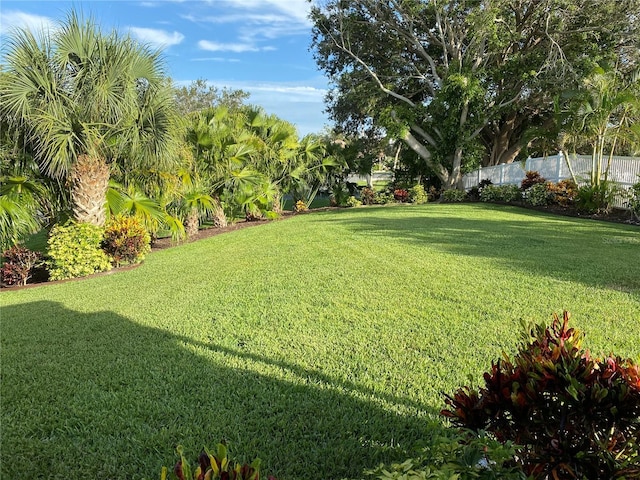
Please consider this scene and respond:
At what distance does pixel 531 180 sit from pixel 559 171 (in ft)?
3.28

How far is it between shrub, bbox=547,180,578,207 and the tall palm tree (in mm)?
12325

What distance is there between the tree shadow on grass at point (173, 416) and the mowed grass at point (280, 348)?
1 cm

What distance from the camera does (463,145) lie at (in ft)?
65.6

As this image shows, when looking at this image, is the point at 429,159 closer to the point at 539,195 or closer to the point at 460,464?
the point at 539,195

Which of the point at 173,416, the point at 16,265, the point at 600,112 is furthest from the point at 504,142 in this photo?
the point at 173,416

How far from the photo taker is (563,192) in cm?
1423

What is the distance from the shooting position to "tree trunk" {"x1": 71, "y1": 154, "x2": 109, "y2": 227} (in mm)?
8305

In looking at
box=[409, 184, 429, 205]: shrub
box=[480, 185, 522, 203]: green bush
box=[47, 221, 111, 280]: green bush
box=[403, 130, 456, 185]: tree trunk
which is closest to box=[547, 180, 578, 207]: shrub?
box=[480, 185, 522, 203]: green bush

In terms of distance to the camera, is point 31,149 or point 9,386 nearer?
point 9,386

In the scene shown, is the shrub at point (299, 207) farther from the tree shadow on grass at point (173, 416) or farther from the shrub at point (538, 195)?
the tree shadow on grass at point (173, 416)

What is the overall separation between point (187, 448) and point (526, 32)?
22.5 m

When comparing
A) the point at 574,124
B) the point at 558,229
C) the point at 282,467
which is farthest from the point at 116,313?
the point at 574,124

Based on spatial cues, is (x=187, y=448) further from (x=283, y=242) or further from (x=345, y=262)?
(x=283, y=242)

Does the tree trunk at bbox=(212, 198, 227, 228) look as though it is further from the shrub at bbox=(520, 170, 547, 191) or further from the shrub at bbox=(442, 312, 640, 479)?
the shrub at bbox=(442, 312, 640, 479)
